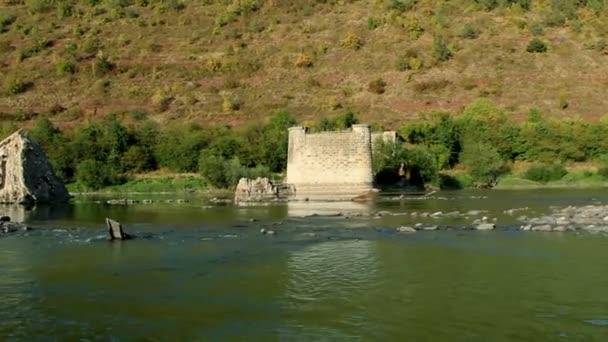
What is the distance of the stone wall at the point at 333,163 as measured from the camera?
47.6 m

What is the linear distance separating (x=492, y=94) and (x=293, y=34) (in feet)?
107

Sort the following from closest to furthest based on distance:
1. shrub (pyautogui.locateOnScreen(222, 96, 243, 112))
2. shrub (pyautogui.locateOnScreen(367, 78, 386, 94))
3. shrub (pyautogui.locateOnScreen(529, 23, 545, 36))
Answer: shrub (pyautogui.locateOnScreen(222, 96, 243, 112))
shrub (pyautogui.locateOnScreen(367, 78, 386, 94))
shrub (pyautogui.locateOnScreen(529, 23, 545, 36))

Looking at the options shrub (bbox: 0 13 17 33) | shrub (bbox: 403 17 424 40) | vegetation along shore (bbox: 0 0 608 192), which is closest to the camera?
vegetation along shore (bbox: 0 0 608 192)

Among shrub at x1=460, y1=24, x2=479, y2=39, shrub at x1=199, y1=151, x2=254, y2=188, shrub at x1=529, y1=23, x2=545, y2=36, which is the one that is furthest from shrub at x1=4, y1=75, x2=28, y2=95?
shrub at x1=529, y1=23, x2=545, y2=36

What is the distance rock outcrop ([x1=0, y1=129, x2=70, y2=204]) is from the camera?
3916 centimetres

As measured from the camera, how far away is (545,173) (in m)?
57.6

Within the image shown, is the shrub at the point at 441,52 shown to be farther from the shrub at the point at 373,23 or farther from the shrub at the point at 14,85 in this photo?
the shrub at the point at 14,85

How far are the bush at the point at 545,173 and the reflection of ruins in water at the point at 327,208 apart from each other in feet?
78.9

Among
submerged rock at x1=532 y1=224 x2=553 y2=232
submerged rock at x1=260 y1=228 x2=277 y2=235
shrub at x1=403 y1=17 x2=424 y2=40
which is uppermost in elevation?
shrub at x1=403 y1=17 x2=424 y2=40

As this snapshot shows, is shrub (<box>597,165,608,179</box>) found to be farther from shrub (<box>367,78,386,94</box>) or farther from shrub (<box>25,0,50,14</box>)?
shrub (<box>25,0,50,14</box>)

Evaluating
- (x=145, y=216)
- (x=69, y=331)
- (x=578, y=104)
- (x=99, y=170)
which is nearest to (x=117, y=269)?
(x=69, y=331)

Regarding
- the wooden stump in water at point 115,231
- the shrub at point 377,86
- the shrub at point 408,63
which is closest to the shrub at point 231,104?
the shrub at point 377,86

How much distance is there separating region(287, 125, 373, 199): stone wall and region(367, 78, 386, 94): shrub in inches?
1385

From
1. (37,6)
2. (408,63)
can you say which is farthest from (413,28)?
(37,6)
